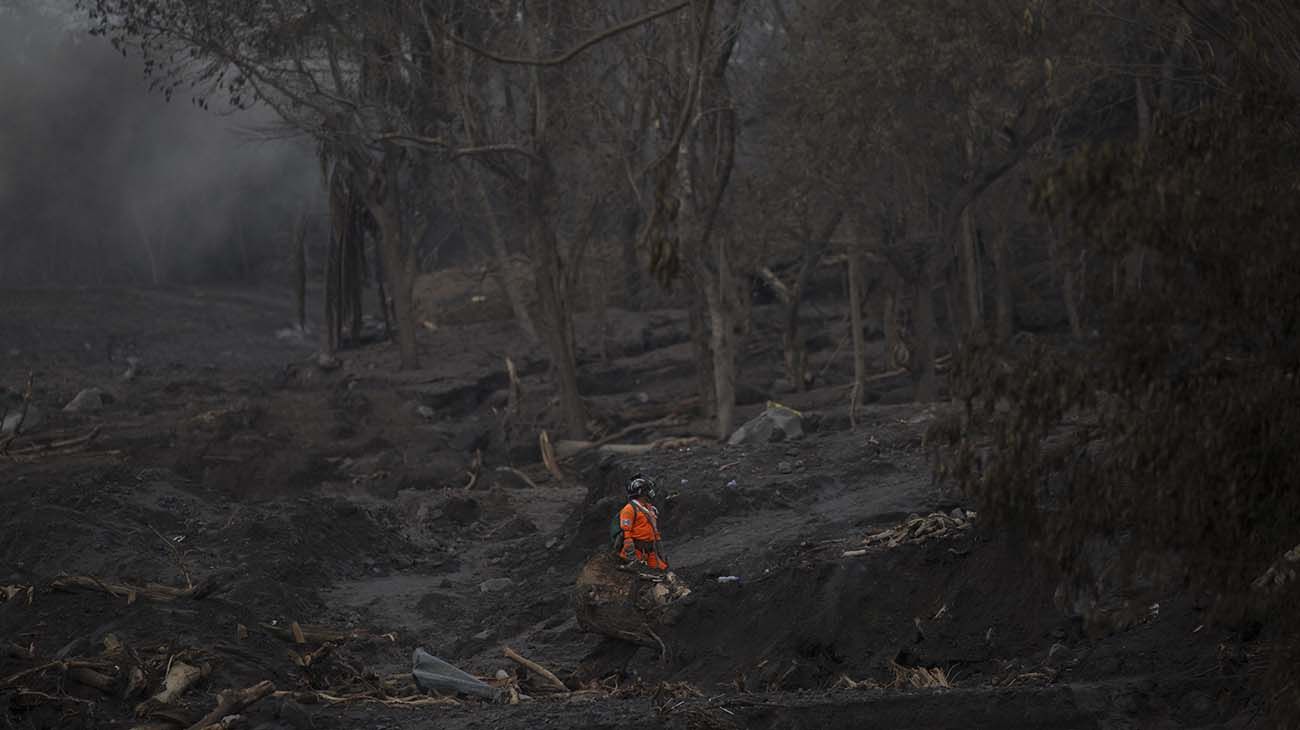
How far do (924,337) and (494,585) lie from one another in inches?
308

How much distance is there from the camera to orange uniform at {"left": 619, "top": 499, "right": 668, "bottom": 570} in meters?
12.9

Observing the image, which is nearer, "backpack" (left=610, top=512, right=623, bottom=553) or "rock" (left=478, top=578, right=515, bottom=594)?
"backpack" (left=610, top=512, right=623, bottom=553)

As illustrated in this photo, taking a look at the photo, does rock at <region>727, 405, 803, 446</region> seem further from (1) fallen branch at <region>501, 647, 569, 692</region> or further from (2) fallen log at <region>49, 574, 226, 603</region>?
(2) fallen log at <region>49, 574, 226, 603</region>

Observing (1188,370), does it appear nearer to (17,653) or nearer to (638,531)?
(638,531)

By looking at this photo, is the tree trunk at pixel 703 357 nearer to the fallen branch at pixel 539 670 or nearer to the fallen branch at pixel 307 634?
the fallen branch at pixel 307 634

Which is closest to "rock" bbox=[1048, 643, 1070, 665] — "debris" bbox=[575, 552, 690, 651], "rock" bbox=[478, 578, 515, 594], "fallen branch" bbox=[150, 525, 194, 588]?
"debris" bbox=[575, 552, 690, 651]

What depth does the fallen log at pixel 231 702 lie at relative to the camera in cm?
970

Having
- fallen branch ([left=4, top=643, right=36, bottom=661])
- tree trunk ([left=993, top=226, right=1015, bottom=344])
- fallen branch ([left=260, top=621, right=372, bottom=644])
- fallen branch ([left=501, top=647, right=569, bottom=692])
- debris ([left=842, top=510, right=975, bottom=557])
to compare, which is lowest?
fallen branch ([left=501, top=647, right=569, bottom=692])

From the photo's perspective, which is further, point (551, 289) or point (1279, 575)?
point (551, 289)

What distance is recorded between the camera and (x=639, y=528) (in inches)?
508

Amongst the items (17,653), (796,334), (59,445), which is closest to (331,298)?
(59,445)

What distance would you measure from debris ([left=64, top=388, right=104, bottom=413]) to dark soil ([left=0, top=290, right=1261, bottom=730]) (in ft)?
0.98

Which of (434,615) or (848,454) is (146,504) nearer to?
(434,615)

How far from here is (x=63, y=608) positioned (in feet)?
40.9
